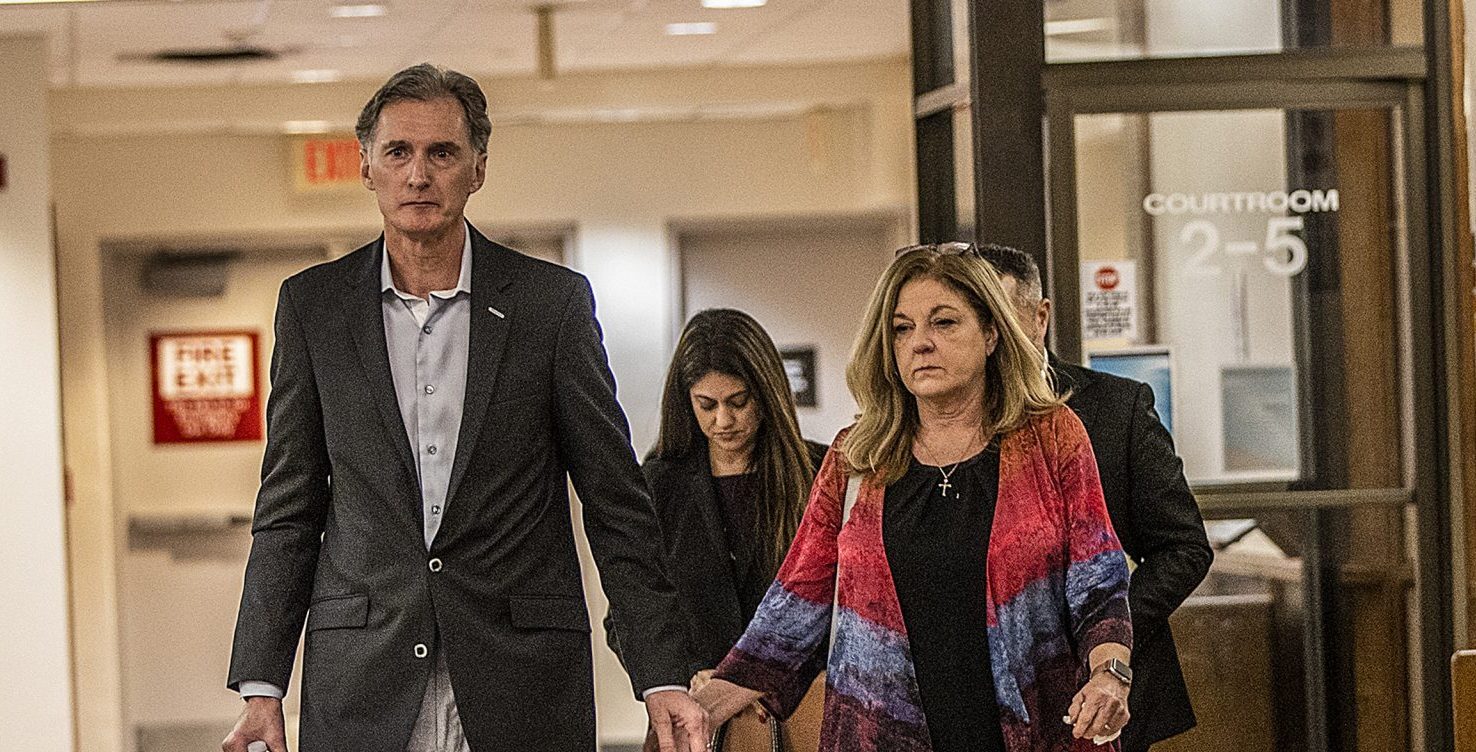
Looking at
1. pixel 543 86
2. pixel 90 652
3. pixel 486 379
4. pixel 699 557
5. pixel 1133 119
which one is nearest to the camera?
pixel 486 379

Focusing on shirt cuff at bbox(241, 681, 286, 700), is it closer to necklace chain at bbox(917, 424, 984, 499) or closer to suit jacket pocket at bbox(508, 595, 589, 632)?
suit jacket pocket at bbox(508, 595, 589, 632)

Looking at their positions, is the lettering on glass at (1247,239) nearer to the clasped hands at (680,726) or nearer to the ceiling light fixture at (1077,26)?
the ceiling light fixture at (1077,26)

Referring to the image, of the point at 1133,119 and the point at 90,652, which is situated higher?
the point at 1133,119

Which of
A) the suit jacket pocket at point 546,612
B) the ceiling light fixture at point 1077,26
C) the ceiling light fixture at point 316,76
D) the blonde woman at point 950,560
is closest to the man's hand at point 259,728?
the suit jacket pocket at point 546,612

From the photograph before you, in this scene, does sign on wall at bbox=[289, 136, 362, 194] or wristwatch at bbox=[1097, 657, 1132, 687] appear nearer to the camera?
wristwatch at bbox=[1097, 657, 1132, 687]

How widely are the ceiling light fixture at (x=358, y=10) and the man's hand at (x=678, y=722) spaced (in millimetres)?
4156

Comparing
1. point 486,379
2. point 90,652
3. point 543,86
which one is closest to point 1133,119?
point 486,379

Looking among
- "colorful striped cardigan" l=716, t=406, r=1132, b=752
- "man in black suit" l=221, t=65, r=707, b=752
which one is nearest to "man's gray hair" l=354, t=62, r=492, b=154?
"man in black suit" l=221, t=65, r=707, b=752

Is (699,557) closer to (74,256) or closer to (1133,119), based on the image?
(1133,119)

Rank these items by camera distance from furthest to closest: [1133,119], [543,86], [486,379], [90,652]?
[90,652]
[543,86]
[1133,119]
[486,379]

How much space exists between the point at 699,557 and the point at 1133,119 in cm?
148

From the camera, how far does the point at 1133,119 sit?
4414 millimetres

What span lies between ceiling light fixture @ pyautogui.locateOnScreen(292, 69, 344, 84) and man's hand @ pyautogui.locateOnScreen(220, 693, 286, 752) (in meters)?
5.54

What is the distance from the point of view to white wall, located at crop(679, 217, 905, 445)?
8.94 meters
